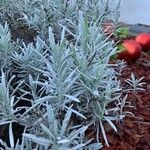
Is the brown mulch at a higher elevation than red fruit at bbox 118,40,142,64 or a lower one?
lower

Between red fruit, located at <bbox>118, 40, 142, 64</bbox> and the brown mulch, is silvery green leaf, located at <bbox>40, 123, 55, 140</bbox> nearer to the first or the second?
the brown mulch

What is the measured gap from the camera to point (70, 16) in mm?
1812

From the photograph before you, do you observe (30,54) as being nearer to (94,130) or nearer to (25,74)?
(25,74)

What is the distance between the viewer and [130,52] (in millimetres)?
2510

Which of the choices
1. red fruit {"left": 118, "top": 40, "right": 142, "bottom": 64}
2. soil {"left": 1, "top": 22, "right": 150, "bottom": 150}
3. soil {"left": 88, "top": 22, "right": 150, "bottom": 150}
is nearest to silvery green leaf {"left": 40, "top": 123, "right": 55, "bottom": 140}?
soil {"left": 88, "top": 22, "right": 150, "bottom": 150}

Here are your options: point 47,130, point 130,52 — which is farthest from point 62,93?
point 130,52

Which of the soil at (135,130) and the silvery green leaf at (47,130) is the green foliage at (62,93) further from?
the soil at (135,130)

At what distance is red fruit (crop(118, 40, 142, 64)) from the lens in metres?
2.49

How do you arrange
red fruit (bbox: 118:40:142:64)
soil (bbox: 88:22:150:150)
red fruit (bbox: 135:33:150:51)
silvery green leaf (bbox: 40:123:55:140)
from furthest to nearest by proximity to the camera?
red fruit (bbox: 135:33:150:51), red fruit (bbox: 118:40:142:64), soil (bbox: 88:22:150:150), silvery green leaf (bbox: 40:123:55:140)

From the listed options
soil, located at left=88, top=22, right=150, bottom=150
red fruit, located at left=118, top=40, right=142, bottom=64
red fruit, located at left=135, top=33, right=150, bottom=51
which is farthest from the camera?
red fruit, located at left=135, top=33, right=150, bottom=51

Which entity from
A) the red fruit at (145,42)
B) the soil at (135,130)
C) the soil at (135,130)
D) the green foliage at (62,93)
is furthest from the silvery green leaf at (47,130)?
the red fruit at (145,42)

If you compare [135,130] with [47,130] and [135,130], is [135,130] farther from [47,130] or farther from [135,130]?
[47,130]

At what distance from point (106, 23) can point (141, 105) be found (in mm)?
488

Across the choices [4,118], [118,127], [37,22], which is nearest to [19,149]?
[4,118]
